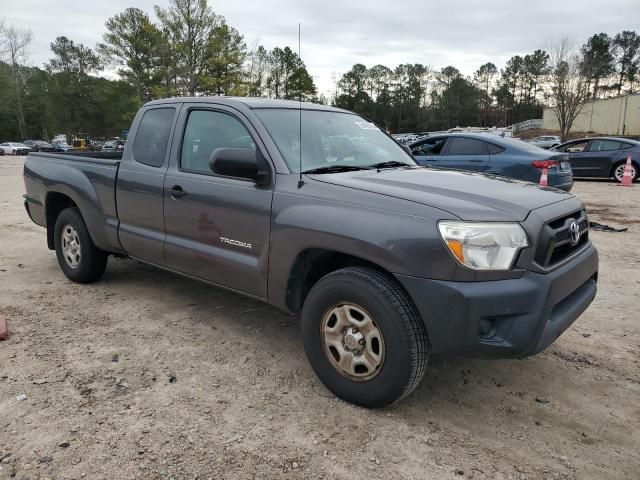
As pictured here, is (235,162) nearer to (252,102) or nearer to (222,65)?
(252,102)

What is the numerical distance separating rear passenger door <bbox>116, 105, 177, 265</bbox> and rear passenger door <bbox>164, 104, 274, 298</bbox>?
0.43ft

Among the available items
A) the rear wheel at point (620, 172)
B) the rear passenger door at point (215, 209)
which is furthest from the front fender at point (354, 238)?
the rear wheel at point (620, 172)

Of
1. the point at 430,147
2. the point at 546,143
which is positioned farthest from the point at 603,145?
the point at 546,143

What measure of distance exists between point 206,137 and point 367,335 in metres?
2.05

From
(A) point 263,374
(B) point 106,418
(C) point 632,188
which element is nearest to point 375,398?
(A) point 263,374

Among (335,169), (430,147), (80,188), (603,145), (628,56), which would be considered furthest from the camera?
(628,56)

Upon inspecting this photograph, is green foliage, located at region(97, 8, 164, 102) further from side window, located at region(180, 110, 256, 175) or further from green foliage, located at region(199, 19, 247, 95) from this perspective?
side window, located at region(180, 110, 256, 175)

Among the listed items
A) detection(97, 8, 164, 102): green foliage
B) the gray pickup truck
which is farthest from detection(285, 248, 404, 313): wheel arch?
detection(97, 8, 164, 102): green foliage

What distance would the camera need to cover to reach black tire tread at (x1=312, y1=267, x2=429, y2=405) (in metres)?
2.55

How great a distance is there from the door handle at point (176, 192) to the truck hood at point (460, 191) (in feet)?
3.93

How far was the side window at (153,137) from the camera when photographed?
13.5 ft

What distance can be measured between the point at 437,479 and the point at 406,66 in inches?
4264

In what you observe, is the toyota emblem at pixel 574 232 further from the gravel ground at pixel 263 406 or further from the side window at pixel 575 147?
the side window at pixel 575 147

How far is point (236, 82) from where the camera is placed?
4131 centimetres
